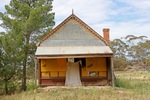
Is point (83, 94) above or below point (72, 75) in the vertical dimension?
below

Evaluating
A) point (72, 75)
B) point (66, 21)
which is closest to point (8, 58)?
point (72, 75)

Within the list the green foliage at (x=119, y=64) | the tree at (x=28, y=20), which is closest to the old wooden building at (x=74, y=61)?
the tree at (x=28, y=20)

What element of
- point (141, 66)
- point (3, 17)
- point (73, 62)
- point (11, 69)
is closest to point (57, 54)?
point (73, 62)

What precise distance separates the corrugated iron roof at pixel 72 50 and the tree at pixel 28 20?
6.14ft

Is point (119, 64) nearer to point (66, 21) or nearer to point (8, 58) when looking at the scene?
point (66, 21)

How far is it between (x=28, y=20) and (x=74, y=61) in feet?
16.9

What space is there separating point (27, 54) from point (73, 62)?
13.8ft

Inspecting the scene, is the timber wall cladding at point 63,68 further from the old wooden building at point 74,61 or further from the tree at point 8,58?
the tree at point 8,58

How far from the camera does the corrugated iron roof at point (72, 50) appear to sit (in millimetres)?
21253

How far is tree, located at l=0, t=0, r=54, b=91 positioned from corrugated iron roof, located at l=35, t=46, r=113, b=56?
1871 millimetres

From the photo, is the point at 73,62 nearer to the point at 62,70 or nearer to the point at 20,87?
the point at 62,70

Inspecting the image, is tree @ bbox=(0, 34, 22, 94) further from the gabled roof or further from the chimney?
the chimney

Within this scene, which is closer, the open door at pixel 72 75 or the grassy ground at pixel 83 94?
the grassy ground at pixel 83 94

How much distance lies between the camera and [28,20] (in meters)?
23.0
